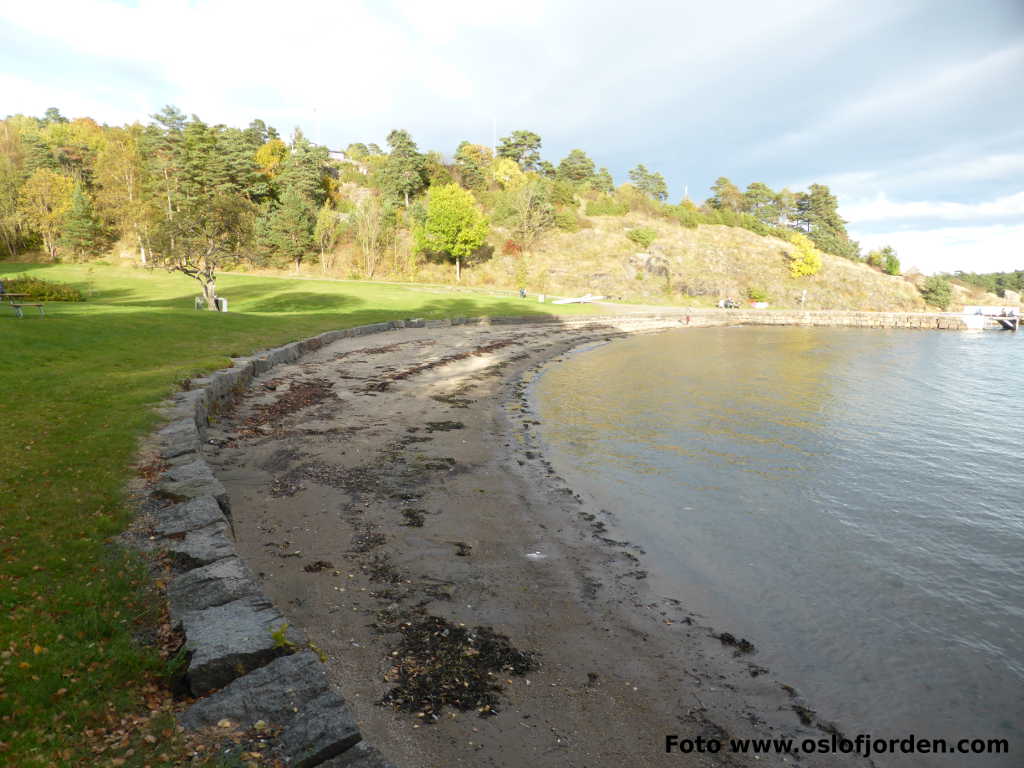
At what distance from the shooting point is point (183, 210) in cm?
3609

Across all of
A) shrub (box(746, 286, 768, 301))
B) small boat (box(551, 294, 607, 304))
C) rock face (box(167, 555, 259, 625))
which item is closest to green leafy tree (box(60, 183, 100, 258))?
small boat (box(551, 294, 607, 304))

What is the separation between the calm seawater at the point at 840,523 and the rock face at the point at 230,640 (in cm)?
634

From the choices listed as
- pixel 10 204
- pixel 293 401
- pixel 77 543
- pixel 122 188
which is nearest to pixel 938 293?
pixel 293 401

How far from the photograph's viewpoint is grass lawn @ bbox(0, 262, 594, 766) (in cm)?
433

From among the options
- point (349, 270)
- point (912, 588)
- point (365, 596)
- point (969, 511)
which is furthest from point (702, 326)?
point (365, 596)

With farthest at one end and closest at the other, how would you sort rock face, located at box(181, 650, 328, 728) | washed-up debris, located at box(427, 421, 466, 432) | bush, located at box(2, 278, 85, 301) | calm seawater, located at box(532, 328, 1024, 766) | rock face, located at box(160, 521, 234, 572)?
bush, located at box(2, 278, 85, 301)
washed-up debris, located at box(427, 421, 466, 432)
calm seawater, located at box(532, 328, 1024, 766)
rock face, located at box(160, 521, 234, 572)
rock face, located at box(181, 650, 328, 728)

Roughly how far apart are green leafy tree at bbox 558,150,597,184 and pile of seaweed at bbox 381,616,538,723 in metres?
121

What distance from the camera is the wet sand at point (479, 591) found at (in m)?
5.70

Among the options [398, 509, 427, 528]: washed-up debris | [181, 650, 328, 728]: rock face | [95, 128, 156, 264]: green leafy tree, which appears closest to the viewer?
[181, 650, 328, 728]: rock face

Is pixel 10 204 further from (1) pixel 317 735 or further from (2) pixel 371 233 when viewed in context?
(1) pixel 317 735

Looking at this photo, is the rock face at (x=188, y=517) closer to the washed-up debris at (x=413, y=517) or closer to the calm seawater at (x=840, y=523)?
the washed-up debris at (x=413, y=517)

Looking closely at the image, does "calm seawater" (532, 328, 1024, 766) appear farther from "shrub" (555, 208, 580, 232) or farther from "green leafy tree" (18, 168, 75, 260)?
"green leafy tree" (18, 168, 75, 260)

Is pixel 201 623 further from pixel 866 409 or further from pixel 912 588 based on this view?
pixel 866 409

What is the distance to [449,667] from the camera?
251 inches
